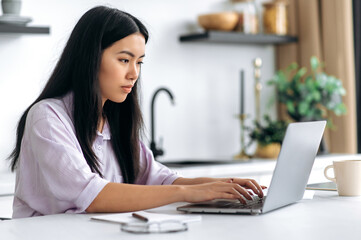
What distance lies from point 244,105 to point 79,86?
90.8 inches

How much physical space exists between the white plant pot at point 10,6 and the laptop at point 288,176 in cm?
172

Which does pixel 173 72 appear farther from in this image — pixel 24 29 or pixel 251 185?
pixel 251 185

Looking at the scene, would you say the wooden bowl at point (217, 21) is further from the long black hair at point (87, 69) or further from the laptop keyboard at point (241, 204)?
the laptop keyboard at point (241, 204)

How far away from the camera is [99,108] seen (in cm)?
171

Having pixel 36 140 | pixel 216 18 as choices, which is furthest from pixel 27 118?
pixel 216 18

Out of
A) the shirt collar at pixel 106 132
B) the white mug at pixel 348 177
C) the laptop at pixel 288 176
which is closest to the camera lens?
the laptop at pixel 288 176

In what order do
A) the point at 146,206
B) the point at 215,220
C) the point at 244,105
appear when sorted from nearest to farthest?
the point at 215,220 → the point at 146,206 → the point at 244,105

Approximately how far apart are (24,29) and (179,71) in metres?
1.07

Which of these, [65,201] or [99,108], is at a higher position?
[99,108]

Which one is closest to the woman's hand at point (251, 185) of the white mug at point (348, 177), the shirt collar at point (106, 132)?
the white mug at point (348, 177)

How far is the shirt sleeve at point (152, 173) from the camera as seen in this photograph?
186cm

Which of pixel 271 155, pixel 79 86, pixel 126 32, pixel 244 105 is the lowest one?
pixel 271 155

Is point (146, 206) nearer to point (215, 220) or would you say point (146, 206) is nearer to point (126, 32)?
point (215, 220)

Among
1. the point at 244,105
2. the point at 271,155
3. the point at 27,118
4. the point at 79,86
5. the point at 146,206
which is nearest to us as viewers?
the point at 146,206
